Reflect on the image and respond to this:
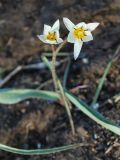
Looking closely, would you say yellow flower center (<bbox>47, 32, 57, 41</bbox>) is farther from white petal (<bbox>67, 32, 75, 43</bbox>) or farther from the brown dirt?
the brown dirt

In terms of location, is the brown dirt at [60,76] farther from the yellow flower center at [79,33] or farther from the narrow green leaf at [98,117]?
the yellow flower center at [79,33]

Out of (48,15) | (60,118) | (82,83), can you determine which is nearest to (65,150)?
(60,118)

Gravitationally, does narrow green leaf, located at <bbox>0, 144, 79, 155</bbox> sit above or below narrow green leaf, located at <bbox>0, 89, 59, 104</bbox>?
below

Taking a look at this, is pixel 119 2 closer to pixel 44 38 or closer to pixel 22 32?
pixel 22 32

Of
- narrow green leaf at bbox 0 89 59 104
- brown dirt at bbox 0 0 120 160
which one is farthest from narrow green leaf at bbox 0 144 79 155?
narrow green leaf at bbox 0 89 59 104

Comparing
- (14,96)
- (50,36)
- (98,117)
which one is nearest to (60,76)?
(14,96)

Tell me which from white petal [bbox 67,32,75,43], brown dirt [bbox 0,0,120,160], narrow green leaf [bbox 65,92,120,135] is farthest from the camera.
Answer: brown dirt [bbox 0,0,120,160]

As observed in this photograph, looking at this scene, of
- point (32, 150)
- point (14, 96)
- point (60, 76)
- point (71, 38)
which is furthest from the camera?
point (60, 76)

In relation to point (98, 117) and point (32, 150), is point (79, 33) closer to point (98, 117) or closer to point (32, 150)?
point (98, 117)
